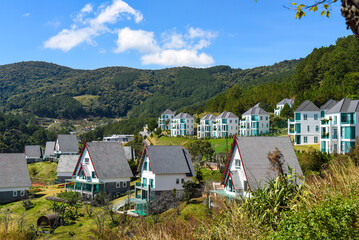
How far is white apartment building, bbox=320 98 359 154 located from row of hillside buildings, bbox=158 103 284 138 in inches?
973

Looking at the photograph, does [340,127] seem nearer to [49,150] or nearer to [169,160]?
[169,160]

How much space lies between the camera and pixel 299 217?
8.30 m

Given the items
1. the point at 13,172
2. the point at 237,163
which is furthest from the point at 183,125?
the point at 237,163

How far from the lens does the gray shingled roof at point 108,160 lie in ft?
151

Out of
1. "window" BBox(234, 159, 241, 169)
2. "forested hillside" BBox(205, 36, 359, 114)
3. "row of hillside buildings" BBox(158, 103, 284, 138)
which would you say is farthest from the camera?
"forested hillside" BBox(205, 36, 359, 114)

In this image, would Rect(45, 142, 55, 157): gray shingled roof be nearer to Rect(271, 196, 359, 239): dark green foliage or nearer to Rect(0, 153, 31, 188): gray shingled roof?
Rect(0, 153, 31, 188): gray shingled roof

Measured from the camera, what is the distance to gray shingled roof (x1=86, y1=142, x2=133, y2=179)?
46.1m

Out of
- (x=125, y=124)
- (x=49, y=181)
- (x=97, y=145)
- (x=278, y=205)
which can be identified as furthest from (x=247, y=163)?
(x=125, y=124)

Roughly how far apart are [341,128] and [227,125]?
47.5m

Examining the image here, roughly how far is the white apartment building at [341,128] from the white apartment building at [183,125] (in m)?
61.6

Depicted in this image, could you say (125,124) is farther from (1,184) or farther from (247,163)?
(247,163)

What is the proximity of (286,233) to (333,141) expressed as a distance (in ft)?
155

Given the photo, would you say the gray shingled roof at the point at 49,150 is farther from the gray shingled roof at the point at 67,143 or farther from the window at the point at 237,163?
the window at the point at 237,163

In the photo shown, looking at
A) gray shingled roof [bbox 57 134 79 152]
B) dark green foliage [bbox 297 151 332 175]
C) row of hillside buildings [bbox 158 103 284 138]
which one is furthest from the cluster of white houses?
gray shingled roof [bbox 57 134 79 152]
